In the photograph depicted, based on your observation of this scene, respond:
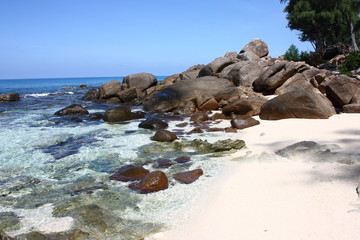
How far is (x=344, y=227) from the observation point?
3.02 m

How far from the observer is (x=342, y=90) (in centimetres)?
1012

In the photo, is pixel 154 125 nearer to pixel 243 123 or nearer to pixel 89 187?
pixel 243 123

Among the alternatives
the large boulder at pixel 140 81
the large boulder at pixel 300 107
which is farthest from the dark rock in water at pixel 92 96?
the large boulder at pixel 300 107

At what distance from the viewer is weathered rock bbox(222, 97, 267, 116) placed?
1069 cm

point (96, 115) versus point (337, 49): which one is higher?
point (337, 49)

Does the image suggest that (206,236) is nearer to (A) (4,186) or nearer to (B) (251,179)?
(B) (251,179)

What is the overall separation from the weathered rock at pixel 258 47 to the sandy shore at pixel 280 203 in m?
21.2

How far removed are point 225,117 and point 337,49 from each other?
2134cm

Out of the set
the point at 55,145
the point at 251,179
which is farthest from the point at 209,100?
the point at 251,179

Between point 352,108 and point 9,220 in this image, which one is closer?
point 9,220

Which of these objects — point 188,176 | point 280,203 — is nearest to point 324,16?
point 188,176

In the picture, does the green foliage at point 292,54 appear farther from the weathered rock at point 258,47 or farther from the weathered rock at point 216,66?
the weathered rock at point 216,66

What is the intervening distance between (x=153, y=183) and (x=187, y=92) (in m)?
9.86

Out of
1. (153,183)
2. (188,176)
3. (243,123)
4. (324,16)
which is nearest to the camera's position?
(153,183)
